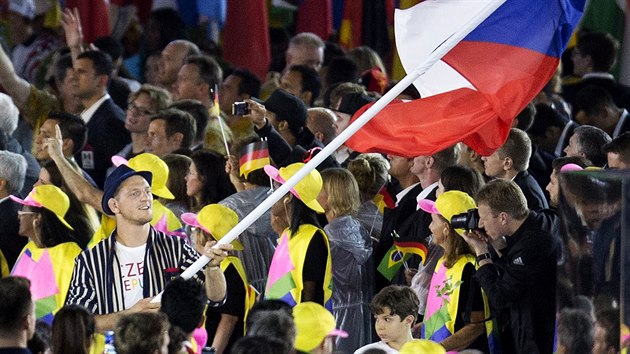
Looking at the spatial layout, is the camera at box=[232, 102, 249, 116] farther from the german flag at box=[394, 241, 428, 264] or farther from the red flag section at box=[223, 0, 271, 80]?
the red flag section at box=[223, 0, 271, 80]

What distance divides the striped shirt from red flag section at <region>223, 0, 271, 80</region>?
755 cm

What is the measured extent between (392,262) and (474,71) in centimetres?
172

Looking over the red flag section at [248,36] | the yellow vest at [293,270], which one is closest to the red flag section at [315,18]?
the red flag section at [248,36]

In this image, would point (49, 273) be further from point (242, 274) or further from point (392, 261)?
point (392, 261)

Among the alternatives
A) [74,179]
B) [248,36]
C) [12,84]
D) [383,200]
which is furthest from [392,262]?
[248,36]

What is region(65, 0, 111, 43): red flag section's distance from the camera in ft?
56.4

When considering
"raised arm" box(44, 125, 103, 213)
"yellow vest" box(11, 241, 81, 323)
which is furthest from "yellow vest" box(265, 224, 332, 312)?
"raised arm" box(44, 125, 103, 213)

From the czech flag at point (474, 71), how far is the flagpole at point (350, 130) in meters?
0.08

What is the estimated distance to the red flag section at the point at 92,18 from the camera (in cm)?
1720

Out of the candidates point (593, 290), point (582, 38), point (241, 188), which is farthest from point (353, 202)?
point (582, 38)

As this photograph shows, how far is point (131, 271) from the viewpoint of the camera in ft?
31.7

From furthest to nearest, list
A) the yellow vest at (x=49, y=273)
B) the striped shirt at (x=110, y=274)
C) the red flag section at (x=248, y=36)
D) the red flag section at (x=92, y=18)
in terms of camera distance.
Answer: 1. the red flag section at (x=92, y=18)
2. the red flag section at (x=248, y=36)
3. the yellow vest at (x=49, y=273)
4. the striped shirt at (x=110, y=274)

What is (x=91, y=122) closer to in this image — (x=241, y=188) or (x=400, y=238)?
(x=241, y=188)

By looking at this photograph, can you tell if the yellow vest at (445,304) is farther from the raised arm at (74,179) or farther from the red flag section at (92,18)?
the red flag section at (92,18)
